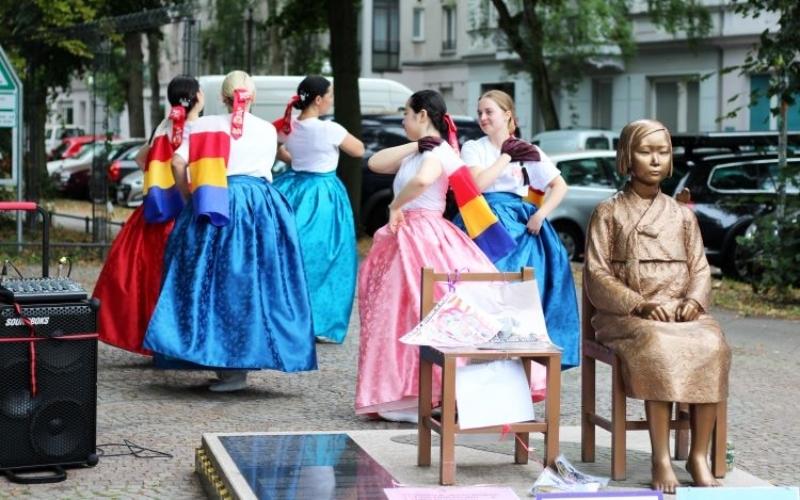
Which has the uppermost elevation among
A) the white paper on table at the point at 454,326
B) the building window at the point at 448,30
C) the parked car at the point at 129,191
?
the building window at the point at 448,30

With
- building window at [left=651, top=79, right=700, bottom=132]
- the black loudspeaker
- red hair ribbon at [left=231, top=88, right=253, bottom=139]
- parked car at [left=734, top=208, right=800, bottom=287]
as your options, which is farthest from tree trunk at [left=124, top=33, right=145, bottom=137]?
the black loudspeaker

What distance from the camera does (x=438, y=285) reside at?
27.1ft

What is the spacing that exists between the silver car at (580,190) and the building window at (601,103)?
27.2 metres

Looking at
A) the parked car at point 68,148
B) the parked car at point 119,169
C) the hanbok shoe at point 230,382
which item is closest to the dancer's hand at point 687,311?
the hanbok shoe at point 230,382

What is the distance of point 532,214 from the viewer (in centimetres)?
957

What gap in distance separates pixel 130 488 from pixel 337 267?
16.8 ft

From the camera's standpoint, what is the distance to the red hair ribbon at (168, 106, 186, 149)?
9836mm

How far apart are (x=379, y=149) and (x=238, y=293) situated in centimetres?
1366

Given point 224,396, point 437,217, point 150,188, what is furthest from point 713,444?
point 150,188

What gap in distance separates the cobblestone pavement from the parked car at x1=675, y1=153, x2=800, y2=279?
594 centimetres

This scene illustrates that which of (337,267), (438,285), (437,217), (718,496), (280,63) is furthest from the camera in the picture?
(280,63)

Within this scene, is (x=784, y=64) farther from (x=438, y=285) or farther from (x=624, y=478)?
(x=624, y=478)

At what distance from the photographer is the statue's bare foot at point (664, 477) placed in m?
6.44

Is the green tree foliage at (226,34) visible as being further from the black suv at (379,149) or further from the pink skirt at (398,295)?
the pink skirt at (398,295)
